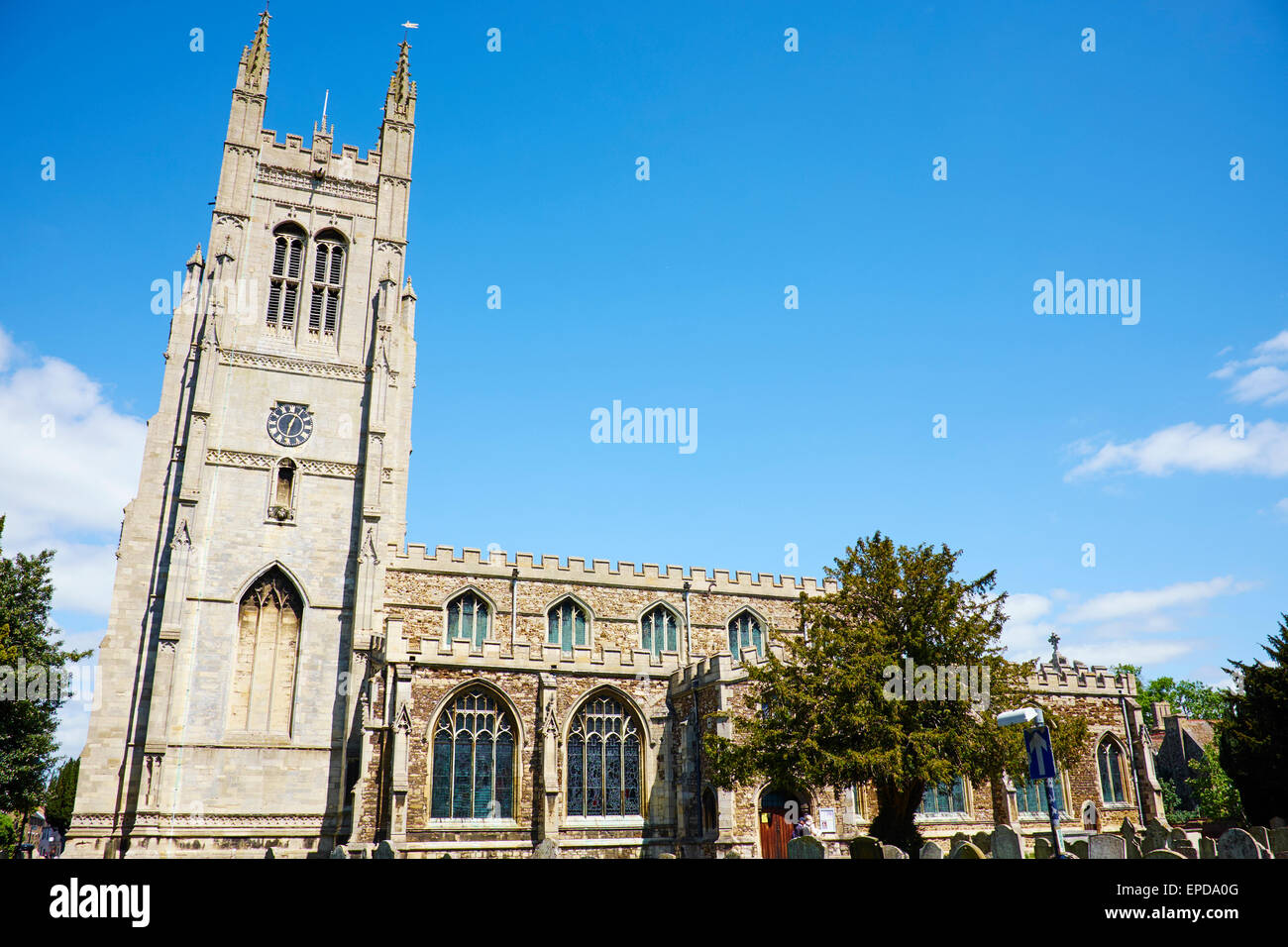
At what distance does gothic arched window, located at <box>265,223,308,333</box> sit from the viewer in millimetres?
32344

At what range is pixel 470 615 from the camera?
30219 millimetres

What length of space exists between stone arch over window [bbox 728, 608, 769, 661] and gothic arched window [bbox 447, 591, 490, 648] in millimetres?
9601

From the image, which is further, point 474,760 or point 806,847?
point 474,760

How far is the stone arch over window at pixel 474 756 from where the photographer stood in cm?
2364

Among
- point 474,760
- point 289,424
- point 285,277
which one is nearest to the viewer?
point 474,760

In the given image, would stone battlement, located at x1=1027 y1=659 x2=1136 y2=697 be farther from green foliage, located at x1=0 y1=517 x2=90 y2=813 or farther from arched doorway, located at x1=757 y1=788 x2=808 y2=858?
green foliage, located at x1=0 y1=517 x2=90 y2=813

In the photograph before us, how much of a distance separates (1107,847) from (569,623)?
2181cm

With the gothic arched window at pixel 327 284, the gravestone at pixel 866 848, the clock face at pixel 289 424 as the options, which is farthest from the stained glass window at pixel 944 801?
the gothic arched window at pixel 327 284

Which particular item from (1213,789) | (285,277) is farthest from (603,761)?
(1213,789)


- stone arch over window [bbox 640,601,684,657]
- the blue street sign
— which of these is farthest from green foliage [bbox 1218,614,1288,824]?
the blue street sign

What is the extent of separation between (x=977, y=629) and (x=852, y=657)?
10.3 ft

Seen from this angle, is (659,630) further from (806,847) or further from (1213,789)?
(1213,789)
